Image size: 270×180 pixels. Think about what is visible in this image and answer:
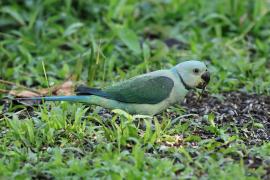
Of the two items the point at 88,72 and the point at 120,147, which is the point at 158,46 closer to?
the point at 88,72

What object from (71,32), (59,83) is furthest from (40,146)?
(71,32)

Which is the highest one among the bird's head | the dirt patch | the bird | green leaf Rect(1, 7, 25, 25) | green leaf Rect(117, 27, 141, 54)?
green leaf Rect(1, 7, 25, 25)

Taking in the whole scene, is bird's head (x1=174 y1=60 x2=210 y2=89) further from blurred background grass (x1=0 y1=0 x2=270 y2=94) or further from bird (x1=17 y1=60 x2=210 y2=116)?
blurred background grass (x1=0 y1=0 x2=270 y2=94)

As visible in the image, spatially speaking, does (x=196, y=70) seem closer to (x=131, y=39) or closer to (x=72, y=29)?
(x=131, y=39)

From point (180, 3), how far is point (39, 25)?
1.64 metres

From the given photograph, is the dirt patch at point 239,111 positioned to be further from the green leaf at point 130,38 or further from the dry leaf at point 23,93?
the dry leaf at point 23,93

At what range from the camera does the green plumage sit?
16.3 ft

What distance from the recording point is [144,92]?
4.99 meters

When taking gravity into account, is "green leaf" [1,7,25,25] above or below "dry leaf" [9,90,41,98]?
above

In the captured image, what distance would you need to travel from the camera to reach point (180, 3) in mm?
7918

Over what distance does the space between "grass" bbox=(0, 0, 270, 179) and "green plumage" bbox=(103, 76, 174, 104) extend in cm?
16

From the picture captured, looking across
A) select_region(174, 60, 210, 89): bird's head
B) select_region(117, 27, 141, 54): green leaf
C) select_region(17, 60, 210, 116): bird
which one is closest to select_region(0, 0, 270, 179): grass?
select_region(117, 27, 141, 54): green leaf

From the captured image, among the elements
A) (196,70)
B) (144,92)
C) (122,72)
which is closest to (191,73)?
(196,70)

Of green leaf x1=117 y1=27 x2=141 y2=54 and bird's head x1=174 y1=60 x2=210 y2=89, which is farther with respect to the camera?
green leaf x1=117 y1=27 x2=141 y2=54
